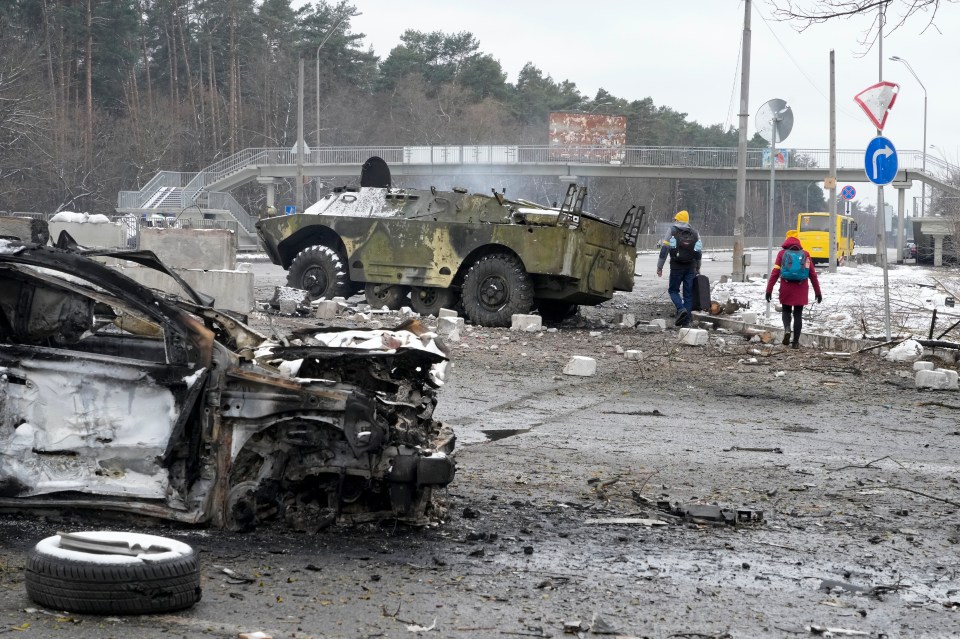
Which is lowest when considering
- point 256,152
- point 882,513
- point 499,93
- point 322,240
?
point 882,513

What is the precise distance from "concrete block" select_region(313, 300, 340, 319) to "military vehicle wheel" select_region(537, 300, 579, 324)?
3.33 metres

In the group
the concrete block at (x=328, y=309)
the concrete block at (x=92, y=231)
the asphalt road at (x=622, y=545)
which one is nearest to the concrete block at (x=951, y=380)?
the asphalt road at (x=622, y=545)

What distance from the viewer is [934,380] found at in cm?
1234

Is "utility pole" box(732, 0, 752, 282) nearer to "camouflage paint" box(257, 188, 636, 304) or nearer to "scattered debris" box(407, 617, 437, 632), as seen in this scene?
"camouflage paint" box(257, 188, 636, 304)

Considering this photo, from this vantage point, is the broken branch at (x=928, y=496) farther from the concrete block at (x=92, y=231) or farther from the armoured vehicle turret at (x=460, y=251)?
the concrete block at (x=92, y=231)

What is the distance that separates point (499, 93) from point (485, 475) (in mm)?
66858

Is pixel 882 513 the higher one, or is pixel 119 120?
pixel 119 120

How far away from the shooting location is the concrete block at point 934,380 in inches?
485

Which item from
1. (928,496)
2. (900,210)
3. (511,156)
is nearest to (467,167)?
(511,156)

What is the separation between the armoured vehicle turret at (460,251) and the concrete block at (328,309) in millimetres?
997

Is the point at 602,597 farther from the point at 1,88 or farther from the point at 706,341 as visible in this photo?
the point at 1,88

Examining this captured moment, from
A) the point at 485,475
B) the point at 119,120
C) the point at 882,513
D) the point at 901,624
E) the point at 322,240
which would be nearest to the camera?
the point at 901,624

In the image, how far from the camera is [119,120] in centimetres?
5691

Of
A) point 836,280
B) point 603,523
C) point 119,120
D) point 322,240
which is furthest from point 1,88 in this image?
point 603,523
